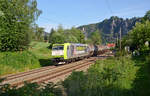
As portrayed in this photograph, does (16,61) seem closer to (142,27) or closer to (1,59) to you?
(1,59)

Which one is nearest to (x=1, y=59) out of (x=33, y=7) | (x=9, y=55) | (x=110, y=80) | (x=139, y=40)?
(x=9, y=55)

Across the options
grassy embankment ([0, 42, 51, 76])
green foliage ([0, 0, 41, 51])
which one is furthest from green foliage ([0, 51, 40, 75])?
green foliage ([0, 0, 41, 51])

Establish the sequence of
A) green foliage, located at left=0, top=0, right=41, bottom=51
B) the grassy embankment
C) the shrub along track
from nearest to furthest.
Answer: the shrub along track < the grassy embankment < green foliage, located at left=0, top=0, right=41, bottom=51

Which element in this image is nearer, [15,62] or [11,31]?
[15,62]

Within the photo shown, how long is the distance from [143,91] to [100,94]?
3.40m

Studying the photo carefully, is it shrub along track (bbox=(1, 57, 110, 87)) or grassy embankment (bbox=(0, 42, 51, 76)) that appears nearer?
shrub along track (bbox=(1, 57, 110, 87))

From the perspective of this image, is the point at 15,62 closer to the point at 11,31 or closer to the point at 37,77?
the point at 11,31

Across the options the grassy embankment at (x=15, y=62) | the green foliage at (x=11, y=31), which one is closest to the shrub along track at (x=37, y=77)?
the grassy embankment at (x=15, y=62)

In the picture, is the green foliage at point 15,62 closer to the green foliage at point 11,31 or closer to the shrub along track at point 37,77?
the green foliage at point 11,31

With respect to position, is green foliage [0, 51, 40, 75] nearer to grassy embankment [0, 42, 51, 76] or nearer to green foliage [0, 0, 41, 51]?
grassy embankment [0, 42, 51, 76]

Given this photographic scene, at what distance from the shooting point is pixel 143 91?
A: 10.1m

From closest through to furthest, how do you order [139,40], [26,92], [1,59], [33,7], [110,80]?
[26,92], [110,80], [1,59], [139,40], [33,7]

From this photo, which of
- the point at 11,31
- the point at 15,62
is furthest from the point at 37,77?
the point at 11,31

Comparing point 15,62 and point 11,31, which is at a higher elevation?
point 11,31
